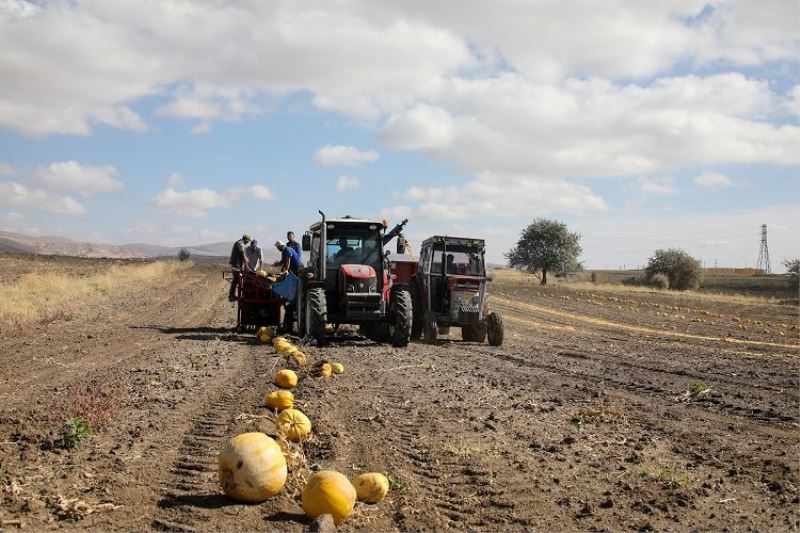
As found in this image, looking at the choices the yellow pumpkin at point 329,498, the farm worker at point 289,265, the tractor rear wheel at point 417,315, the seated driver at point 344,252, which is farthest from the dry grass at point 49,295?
the yellow pumpkin at point 329,498

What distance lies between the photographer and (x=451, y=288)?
16391 millimetres

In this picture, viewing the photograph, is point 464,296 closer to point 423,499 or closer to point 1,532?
point 423,499

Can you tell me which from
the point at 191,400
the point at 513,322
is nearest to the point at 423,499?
the point at 191,400

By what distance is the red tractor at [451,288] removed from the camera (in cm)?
1652

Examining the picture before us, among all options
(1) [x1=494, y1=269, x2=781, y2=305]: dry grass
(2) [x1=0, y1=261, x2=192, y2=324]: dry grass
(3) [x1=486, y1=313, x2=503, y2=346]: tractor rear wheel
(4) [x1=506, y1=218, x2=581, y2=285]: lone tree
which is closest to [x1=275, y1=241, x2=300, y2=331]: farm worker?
(3) [x1=486, y1=313, x2=503, y2=346]: tractor rear wheel

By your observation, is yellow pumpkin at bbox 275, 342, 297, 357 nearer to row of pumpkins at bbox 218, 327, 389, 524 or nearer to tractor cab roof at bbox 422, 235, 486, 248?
tractor cab roof at bbox 422, 235, 486, 248

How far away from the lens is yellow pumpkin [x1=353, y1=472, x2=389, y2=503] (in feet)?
17.2

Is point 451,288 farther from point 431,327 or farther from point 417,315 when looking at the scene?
point 417,315

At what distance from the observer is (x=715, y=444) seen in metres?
7.34

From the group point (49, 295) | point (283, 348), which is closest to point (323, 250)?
point (283, 348)

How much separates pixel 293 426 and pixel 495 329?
1072 cm

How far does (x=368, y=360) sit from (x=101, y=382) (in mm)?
4893

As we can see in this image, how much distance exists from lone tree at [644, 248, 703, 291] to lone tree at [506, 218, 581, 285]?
8.67 m

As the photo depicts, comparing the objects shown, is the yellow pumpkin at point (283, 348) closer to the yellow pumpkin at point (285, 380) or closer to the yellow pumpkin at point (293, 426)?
the yellow pumpkin at point (285, 380)
